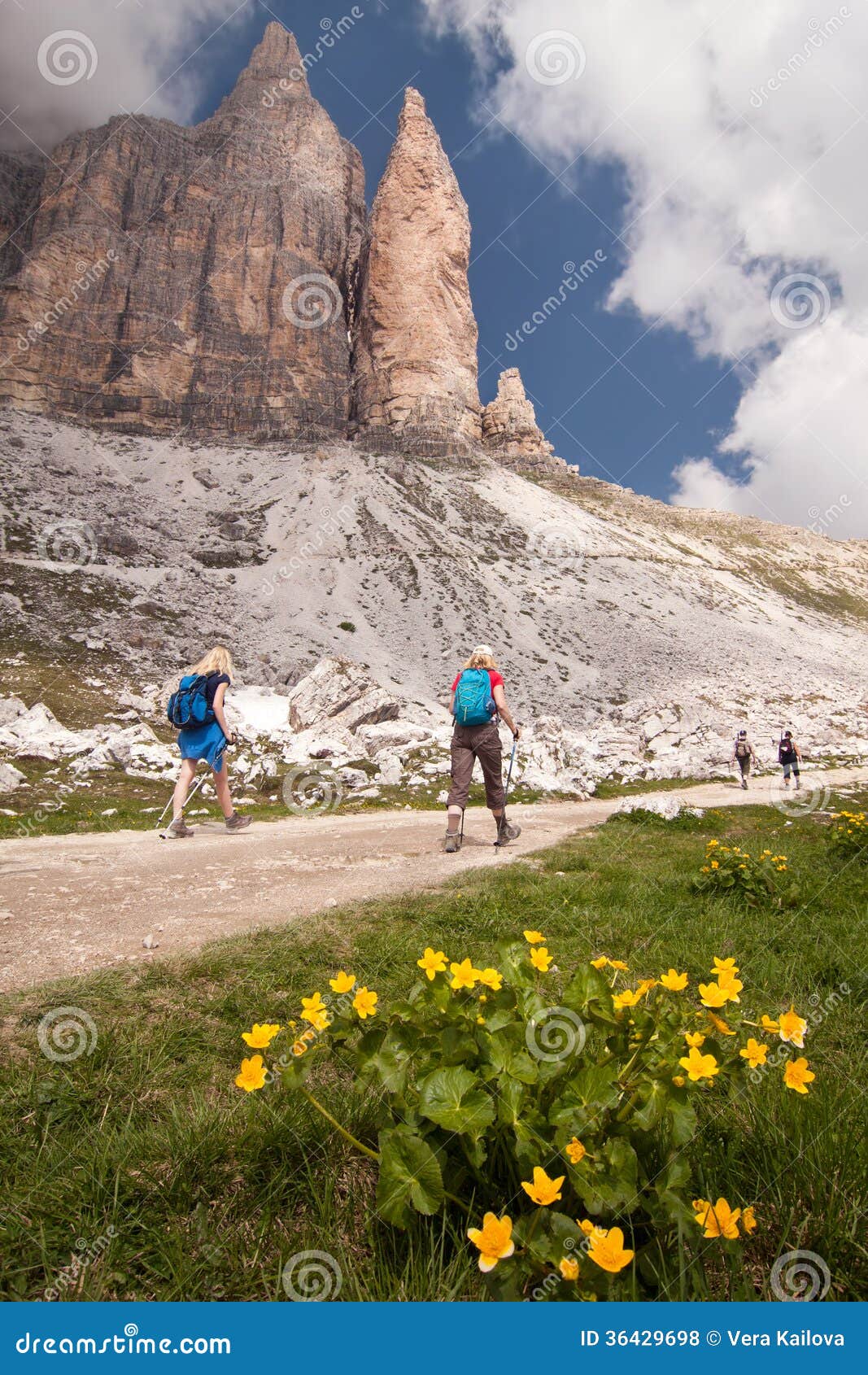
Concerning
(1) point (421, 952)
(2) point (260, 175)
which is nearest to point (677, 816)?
(1) point (421, 952)

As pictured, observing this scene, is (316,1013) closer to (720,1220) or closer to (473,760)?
(720,1220)

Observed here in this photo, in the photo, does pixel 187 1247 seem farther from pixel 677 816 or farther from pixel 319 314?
pixel 319 314

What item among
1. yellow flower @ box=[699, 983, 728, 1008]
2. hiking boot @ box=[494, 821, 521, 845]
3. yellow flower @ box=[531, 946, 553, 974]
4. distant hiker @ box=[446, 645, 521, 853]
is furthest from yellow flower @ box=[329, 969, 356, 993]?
hiking boot @ box=[494, 821, 521, 845]

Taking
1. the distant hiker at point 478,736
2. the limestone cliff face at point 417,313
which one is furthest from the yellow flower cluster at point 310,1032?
the limestone cliff face at point 417,313

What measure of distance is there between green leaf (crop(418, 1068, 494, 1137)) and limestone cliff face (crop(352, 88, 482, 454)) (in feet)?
300

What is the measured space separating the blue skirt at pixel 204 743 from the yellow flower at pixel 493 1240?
8121 mm

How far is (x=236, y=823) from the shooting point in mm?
9180

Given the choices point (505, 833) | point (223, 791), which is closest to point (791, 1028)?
point (505, 833)

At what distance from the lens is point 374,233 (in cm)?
10162

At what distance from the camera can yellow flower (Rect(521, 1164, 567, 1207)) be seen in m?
1.27

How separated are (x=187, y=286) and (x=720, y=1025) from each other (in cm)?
11264

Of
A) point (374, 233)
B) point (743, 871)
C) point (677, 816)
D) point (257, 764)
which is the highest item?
point (374, 233)

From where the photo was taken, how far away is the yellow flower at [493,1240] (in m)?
1.24
